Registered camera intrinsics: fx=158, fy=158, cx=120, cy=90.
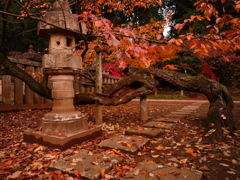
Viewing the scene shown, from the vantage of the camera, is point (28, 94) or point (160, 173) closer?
point (160, 173)

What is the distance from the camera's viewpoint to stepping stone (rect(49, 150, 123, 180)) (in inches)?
74.3

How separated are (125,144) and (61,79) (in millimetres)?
1753

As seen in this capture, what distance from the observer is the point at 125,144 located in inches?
109

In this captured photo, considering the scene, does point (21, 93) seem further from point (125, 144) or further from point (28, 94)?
point (125, 144)

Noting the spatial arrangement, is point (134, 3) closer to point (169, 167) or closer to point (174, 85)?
point (174, 85)

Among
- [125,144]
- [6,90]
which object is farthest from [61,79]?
[6,90]

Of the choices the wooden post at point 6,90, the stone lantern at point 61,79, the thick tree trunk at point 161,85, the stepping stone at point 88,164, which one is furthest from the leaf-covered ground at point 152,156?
the wooden post at point 6,90

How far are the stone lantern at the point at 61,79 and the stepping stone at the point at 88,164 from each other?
2.00ft

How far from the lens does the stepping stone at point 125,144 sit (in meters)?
2.60

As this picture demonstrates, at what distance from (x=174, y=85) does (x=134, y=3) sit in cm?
467

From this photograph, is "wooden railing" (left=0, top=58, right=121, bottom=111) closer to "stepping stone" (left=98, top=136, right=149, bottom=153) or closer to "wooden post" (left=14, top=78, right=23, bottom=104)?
"wooden post" (left=14, top=78, right=23, bottom=104)

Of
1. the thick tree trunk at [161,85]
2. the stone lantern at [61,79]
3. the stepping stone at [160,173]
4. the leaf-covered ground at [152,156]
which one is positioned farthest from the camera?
the thick tree trunk at [161,85]

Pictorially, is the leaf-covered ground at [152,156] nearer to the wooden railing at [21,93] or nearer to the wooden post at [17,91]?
the wooden railing at [21,93]

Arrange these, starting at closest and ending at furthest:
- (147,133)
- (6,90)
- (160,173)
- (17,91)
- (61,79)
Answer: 1. (160,173)
2. (61,79)
3. (147,133)
4. (6,90)
5. (17,91)
